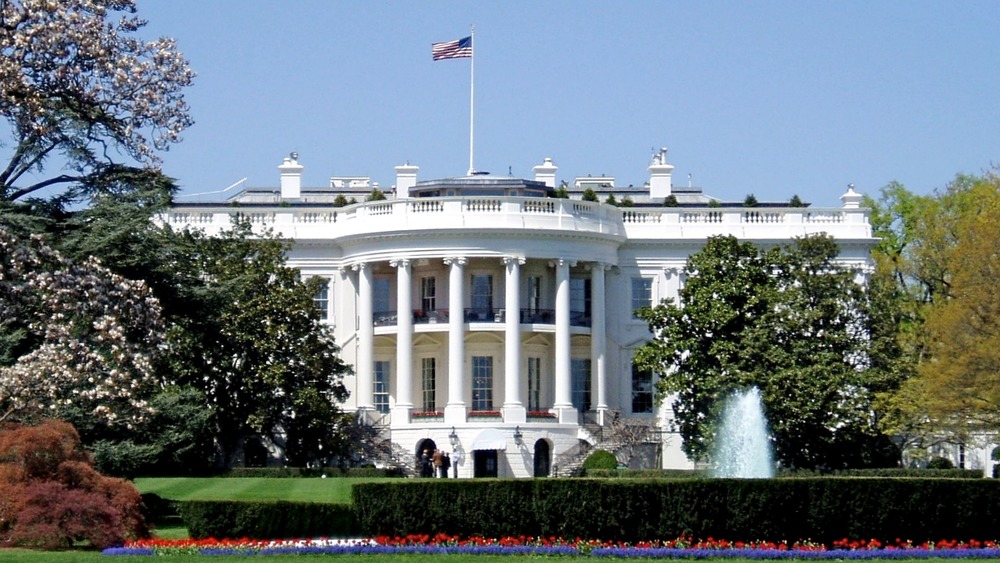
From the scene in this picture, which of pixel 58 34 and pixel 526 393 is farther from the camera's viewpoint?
pixel 526 393

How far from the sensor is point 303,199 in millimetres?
79688

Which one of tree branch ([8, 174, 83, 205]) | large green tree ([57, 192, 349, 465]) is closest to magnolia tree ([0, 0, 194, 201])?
tree branch ([8, 174, 83, 205])

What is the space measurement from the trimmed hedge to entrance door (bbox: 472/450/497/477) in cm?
3326

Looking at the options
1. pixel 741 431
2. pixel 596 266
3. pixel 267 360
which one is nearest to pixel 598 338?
pixel 596 266

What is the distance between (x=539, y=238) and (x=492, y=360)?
5.08 metres

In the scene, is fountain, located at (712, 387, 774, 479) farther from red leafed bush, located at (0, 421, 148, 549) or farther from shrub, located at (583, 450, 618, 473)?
red leafed bush, located at (0, 421, 148, 549)

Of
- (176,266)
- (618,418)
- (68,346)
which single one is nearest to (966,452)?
(618,418)

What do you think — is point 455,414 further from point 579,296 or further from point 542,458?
point 579,296

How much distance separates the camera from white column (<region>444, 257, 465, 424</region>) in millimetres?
66125

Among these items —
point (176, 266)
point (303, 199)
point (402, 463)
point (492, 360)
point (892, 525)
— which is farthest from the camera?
point (303, 199)

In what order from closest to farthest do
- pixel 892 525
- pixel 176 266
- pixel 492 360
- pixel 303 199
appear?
pixel 892 525 < pixel 176 266 < pixel 492 360 < pixel 303 199

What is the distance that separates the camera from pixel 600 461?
204 ft

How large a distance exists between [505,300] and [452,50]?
32.7ft

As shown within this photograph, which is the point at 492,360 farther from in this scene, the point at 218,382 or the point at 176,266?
the point at 176,266
